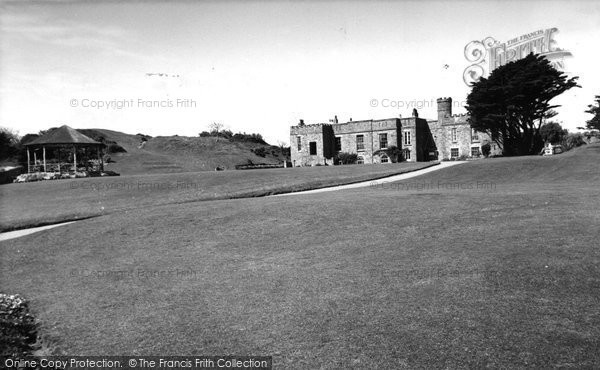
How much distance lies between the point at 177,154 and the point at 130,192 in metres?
55.7

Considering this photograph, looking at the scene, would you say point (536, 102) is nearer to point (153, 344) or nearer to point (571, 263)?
point (571, 263)

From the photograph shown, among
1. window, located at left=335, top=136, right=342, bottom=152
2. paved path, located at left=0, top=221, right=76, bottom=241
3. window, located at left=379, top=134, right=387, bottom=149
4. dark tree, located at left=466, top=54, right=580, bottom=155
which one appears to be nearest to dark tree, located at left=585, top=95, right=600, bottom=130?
dark tree, located at left=466, top=54, right=580, bottom=155

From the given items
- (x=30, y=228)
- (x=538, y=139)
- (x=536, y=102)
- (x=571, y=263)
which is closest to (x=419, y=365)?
(x=571, y=263)

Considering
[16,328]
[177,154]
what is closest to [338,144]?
[177,154]

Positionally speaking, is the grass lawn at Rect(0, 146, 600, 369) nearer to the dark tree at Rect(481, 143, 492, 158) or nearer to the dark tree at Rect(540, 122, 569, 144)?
the dark tree at Rect(481, 143, 492, 158)

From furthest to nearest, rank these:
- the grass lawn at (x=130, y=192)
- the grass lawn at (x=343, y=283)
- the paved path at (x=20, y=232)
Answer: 1. the grass lawn at (x=130, y=192)
2. the paved path at (x=20, y=232)
3. the grass lawn at (x=343, y=283)

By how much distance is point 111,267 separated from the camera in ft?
40.7

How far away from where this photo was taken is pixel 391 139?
58.2 m

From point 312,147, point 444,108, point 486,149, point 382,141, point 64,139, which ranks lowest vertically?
point 486,149

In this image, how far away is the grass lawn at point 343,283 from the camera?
6.38 metres

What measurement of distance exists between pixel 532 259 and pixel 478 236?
2.25m

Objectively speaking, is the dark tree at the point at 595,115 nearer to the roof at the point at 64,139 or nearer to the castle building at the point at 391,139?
the castle building at the point at 391,139

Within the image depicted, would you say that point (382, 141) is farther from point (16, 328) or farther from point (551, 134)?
point (16, 328)

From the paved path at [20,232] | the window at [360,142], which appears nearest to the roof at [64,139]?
the paved path at [20,232]
